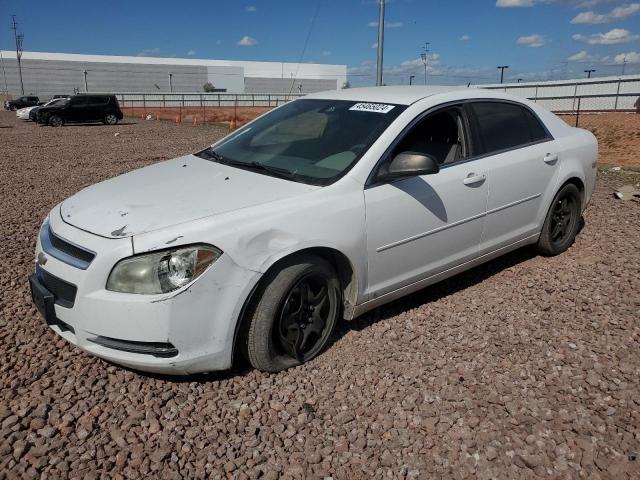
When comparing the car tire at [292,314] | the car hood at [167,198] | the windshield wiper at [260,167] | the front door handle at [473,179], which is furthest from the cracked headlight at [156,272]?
the front door handle at [473,179]

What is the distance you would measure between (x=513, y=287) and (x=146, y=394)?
3.01m

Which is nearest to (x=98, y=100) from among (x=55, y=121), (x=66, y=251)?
(x=55, y=121)

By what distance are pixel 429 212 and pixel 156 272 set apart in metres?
1.83

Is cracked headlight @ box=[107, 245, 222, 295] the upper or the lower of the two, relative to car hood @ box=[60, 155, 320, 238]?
lower

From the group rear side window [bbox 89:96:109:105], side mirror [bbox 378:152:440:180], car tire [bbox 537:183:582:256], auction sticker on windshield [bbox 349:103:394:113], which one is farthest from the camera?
rear side window [bbox 89:96:109:105]

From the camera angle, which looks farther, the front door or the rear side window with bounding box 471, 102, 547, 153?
the rear side window with bounding box 471, 102, 547, 153

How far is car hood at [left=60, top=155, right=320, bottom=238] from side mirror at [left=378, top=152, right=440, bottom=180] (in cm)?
51

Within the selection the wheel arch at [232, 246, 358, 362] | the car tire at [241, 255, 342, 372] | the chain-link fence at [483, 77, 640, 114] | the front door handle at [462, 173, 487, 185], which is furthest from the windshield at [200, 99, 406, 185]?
the chain-link fence at [483, 77, 640, 114]

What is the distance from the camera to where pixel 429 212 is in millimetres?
3580

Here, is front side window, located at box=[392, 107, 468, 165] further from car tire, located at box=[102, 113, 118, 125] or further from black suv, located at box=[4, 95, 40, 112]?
black suv, located at box=[4, 95, 40, 112]

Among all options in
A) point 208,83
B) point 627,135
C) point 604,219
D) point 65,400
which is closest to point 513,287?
point 604,219

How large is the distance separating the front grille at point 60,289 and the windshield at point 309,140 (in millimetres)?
1343

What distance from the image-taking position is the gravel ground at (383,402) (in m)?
2.47

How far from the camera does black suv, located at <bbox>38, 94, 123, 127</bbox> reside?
87.4 feet
